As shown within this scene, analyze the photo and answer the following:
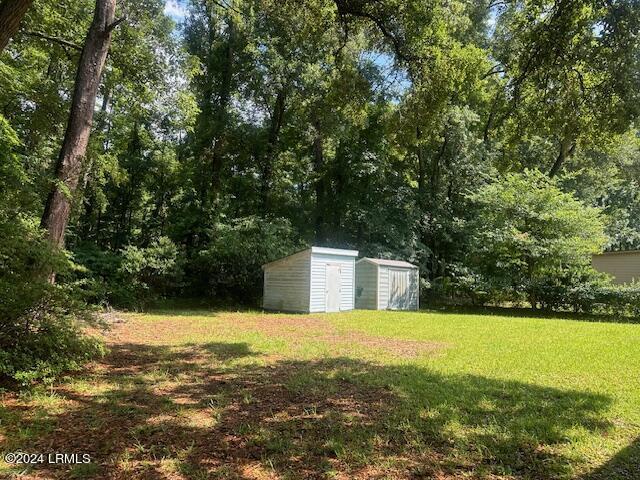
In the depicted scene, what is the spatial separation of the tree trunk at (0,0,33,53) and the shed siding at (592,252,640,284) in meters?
22.5

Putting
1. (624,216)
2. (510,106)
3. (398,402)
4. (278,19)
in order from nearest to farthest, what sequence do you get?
(398,402) < (510,106) < (278,19) < (624,216)

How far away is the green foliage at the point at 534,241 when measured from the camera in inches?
645

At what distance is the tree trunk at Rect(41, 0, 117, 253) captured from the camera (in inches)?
257

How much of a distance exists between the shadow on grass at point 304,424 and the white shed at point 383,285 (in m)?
10.5

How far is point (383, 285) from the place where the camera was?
16.7 m

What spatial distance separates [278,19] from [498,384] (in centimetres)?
888

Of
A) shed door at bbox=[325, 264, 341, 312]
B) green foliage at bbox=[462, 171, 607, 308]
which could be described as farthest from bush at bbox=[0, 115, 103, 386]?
green foliage at bbox=[462, 171, 607, 308]

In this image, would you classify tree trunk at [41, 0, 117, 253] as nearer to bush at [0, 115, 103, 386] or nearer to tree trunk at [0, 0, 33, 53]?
bush at [0, 115, 103, 386]

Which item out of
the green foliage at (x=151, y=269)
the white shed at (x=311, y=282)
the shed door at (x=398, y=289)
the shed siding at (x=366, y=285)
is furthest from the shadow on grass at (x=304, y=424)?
the shed door at (x=398, y=289)

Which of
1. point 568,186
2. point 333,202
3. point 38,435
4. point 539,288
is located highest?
point 568,186

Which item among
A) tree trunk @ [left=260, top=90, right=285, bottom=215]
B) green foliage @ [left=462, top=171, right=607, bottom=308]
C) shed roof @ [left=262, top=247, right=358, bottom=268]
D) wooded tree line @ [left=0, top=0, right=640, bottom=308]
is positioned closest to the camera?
wooded tree line @ [left=0, top=0, right=640, bottom=308]

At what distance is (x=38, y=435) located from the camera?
3566 millimetres

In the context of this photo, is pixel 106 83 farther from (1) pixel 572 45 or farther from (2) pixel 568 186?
(2) pixel 568 186

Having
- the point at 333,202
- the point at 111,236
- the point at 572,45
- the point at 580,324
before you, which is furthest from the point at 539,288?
the point at 111,236
